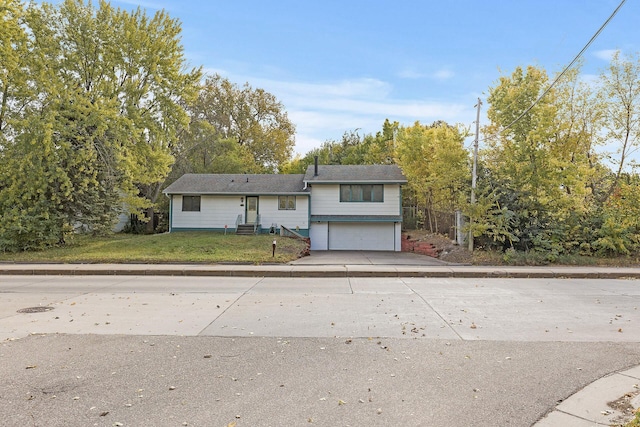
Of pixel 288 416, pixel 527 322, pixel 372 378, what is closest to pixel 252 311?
pixel 372 378

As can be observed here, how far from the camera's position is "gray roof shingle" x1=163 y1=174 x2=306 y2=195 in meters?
27.7

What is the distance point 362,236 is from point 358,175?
421 centimetres

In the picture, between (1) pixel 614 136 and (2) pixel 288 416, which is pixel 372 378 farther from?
(1) pixel 614 136

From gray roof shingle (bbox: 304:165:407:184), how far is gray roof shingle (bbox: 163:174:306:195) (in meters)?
1.36

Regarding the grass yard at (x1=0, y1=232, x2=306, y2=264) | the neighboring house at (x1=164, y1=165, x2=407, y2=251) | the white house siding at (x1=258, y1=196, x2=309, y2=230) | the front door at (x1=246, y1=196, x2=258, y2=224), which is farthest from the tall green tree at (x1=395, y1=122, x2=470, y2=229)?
the front door at (x1=246, y1=196, x2=258, y2=224)

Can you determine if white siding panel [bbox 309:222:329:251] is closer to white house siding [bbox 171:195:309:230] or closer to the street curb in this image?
white house siding [bbox 171:195:309:230]

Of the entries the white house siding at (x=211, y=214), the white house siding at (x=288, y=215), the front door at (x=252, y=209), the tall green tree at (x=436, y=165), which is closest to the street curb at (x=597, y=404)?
the tall green tree at (x=436, y=165)

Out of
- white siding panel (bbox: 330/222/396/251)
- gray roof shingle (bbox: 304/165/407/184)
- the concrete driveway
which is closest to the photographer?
the concrete driveway

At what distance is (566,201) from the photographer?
17.8 m

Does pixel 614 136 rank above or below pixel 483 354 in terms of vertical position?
above

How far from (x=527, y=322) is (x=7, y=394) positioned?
7.39 m

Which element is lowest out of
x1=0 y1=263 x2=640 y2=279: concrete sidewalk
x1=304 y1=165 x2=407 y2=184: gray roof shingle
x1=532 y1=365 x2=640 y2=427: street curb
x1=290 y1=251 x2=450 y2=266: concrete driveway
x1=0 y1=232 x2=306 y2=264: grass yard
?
x1=290 y1=251 x2=450 y2=266: concrete driveway

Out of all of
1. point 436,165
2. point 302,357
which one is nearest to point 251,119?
point 436,165

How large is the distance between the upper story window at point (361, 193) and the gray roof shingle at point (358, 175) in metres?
0.52
